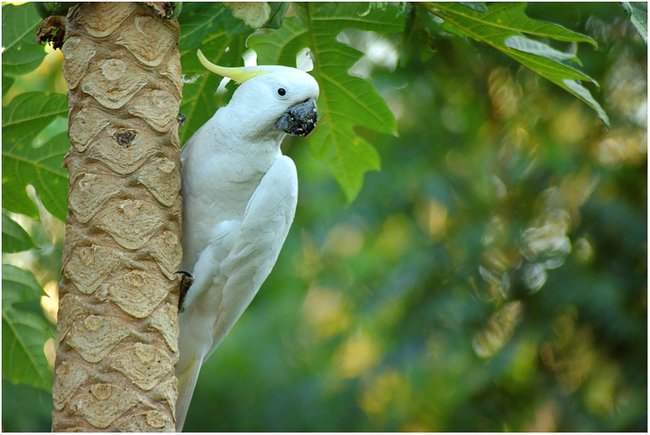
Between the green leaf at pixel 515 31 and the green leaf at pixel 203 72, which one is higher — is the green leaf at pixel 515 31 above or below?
above

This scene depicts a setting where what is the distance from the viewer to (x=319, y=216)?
5098 mm

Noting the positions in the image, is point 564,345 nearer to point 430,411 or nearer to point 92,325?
point 430,411

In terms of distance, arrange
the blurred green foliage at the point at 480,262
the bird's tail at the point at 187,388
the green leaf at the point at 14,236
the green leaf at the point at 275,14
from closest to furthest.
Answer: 1. the green leaf at the point at 275,14
2. the green leaf at the point at 14,236
3. the bird's tail at the point at 187,388
4. the blurred green foliage at the point at 480,262

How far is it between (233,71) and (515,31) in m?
0.76

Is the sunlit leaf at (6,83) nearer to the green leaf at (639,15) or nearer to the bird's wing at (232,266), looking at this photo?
the bird's wing at (232,266)

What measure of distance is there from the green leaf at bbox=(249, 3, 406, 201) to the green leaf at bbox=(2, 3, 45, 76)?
60 centimetres

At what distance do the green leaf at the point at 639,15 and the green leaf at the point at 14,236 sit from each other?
175cm

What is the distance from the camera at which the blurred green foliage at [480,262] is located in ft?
16.0

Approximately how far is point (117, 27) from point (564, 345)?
386cm

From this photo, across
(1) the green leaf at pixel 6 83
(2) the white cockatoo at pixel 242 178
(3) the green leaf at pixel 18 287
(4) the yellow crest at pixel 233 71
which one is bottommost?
(3) the green leaf at pixel 18 287

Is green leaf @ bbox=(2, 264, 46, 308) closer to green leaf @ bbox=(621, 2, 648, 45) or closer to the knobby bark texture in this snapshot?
the knobby bark texture

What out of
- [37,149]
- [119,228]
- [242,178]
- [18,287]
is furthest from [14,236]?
[119,228]

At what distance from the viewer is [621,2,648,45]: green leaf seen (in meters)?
2.01

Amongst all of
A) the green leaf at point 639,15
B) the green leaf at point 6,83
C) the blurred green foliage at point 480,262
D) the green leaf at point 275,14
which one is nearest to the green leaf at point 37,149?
the green leaf at point 6,83
